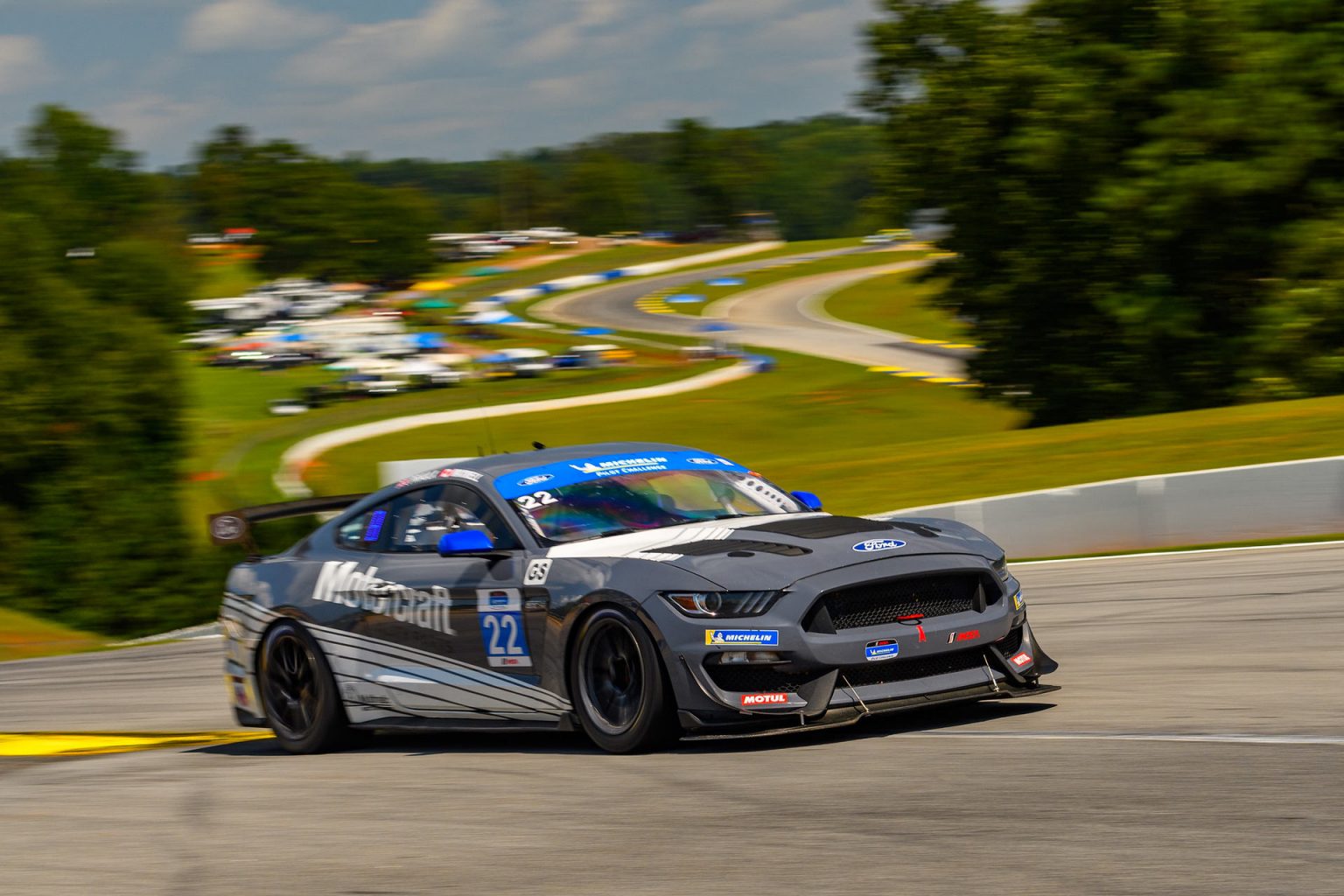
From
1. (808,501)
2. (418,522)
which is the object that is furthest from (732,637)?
(418,522)

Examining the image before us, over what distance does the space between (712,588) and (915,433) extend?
43410 millimetres

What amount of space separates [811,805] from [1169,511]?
446 inches

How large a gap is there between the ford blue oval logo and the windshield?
3.28 ft

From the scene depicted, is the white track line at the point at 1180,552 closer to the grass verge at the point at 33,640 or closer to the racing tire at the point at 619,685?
the racing tire at the point at 619,685

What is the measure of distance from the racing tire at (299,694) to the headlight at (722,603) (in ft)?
8.70

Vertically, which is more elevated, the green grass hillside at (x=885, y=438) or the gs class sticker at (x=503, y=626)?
the gs class sticker at (x=503, y=626)

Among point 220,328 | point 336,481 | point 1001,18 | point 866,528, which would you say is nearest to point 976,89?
point 1001,18

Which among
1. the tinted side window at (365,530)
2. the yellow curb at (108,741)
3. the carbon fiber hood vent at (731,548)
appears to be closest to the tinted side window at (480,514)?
the tinted side window at (365,530)

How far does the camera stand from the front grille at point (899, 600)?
634 centimetres

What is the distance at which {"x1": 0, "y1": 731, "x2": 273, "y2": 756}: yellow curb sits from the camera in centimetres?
975

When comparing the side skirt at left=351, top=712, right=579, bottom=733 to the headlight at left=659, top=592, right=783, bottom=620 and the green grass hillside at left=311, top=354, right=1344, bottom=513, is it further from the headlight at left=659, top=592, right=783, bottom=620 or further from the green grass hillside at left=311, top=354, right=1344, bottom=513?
the green grass hillside at left=311, top=354, right=1344, bottom=513

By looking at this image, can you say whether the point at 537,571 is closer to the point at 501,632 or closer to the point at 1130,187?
the point at 501,632

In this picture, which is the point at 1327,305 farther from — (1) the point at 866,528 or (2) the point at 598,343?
(2) the point at 598,343

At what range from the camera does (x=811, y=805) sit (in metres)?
5.31
